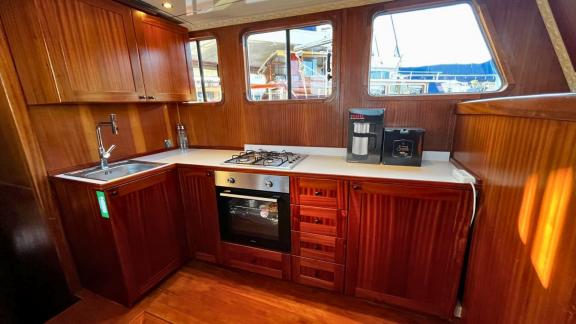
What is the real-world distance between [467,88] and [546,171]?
1212mm

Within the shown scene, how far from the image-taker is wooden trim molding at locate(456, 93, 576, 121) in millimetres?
627

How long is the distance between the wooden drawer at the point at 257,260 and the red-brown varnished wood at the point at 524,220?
1158 millimetres

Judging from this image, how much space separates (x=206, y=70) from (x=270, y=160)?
1296 millimetres

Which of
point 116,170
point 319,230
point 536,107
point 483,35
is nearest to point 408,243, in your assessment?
point 319,230

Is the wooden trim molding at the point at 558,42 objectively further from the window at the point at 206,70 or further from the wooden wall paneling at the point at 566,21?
the window at the point at 206,70

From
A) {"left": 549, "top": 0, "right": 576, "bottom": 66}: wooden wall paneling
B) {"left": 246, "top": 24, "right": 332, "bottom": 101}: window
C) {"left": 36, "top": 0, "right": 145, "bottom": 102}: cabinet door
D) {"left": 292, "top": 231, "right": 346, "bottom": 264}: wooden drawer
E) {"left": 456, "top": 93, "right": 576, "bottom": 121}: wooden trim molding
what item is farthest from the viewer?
{"left": 246, "top": 24, "right": 332, "bottom": 101}: window

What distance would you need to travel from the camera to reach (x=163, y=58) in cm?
204

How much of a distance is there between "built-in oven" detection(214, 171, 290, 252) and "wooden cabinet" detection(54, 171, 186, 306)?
0.45 m

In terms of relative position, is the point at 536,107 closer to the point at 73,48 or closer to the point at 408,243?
the point at 408,243

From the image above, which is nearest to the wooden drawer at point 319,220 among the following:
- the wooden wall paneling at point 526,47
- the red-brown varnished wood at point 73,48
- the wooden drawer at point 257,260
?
the wooden drawer at point 257,260

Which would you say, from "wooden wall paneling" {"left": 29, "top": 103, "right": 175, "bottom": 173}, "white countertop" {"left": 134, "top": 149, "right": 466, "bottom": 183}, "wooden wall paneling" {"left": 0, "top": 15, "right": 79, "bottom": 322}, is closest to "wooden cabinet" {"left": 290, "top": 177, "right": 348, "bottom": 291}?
"white countertop" {"left": 134, "top": 149, "right": 466, "bottom": 183}

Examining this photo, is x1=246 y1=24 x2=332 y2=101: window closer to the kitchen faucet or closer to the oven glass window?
the oven glass window

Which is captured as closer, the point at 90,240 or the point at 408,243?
the point at 408,243

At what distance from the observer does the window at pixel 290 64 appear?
1.98 metres
